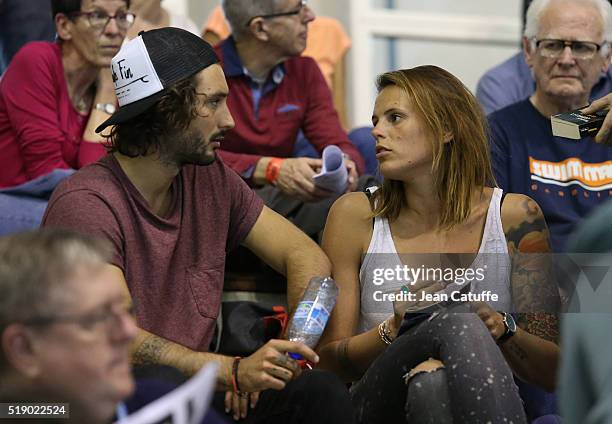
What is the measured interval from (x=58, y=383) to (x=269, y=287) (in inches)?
65.4

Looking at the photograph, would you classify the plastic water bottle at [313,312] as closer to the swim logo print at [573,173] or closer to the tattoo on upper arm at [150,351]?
the tattoo on upper arm at [150,351]

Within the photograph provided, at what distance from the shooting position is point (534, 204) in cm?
332

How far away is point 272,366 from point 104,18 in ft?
5.48

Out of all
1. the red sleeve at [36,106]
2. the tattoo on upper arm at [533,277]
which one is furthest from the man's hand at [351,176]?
the red sleeve at [36,106]

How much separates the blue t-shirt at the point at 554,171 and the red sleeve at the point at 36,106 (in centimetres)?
137

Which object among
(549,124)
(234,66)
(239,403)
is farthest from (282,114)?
(239,403)

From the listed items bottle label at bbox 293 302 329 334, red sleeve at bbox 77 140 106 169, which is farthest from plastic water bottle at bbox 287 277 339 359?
red sleeve at bbox 77 140 106 169

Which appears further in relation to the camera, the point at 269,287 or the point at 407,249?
the point at 269,287

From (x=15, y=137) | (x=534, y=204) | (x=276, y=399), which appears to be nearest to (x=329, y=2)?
(x=15, y=137)

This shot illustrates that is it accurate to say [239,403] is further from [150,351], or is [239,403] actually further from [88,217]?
[88,217]

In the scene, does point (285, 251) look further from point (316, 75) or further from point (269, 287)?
point (316, 75)

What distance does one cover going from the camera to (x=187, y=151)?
3.13 meters

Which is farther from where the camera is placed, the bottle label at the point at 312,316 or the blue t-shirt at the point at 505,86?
the blue t-shirt at the point at 505,86

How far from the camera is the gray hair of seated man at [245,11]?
431cm
